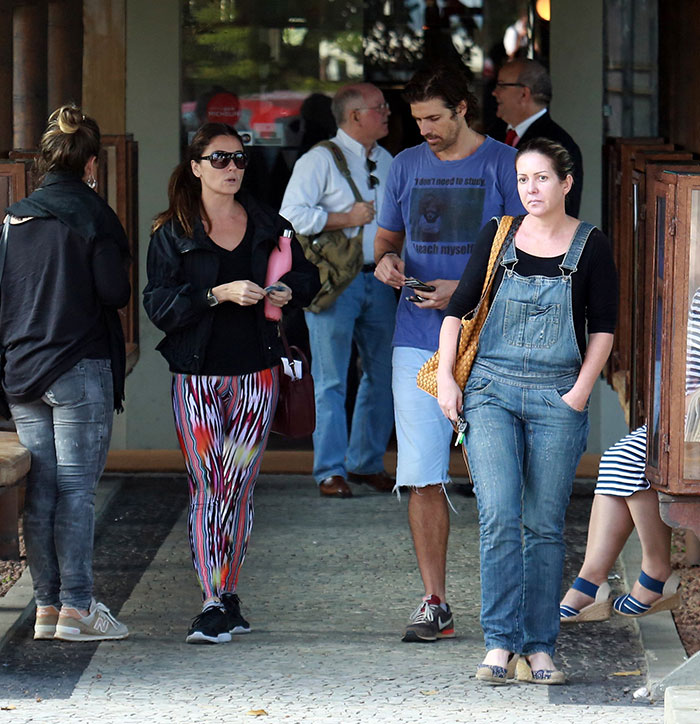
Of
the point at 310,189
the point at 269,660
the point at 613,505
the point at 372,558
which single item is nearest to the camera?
the point at 269,660

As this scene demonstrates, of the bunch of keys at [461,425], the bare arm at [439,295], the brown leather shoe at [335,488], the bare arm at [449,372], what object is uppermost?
the bare arm at [439,295]

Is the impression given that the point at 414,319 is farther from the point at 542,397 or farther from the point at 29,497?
the point at 29,497

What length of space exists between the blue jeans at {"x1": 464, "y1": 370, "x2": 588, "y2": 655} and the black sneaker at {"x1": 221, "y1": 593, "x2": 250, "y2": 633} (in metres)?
1.08

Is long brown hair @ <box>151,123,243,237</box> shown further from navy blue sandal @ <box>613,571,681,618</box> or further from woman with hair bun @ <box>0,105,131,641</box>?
navy blue sandal @ <box>613,571,681,618</box>

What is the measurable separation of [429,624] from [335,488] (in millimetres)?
2335

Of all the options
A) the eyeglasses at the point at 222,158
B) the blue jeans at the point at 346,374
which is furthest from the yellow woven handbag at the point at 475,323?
the blue jeans at the point at 346,374

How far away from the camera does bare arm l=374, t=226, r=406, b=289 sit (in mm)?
5457

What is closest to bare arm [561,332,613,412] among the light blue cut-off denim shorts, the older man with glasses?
the light blue cut-off denim shorts

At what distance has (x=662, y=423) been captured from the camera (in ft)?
15.6

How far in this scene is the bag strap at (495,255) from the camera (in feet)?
15.8

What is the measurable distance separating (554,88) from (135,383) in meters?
2.85

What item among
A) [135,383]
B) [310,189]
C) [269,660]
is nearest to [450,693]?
[269,660]

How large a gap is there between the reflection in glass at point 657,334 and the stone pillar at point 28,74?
365cm

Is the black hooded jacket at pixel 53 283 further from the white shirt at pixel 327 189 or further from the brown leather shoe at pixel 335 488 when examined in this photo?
the brown leather shoe at pixel 335 488
